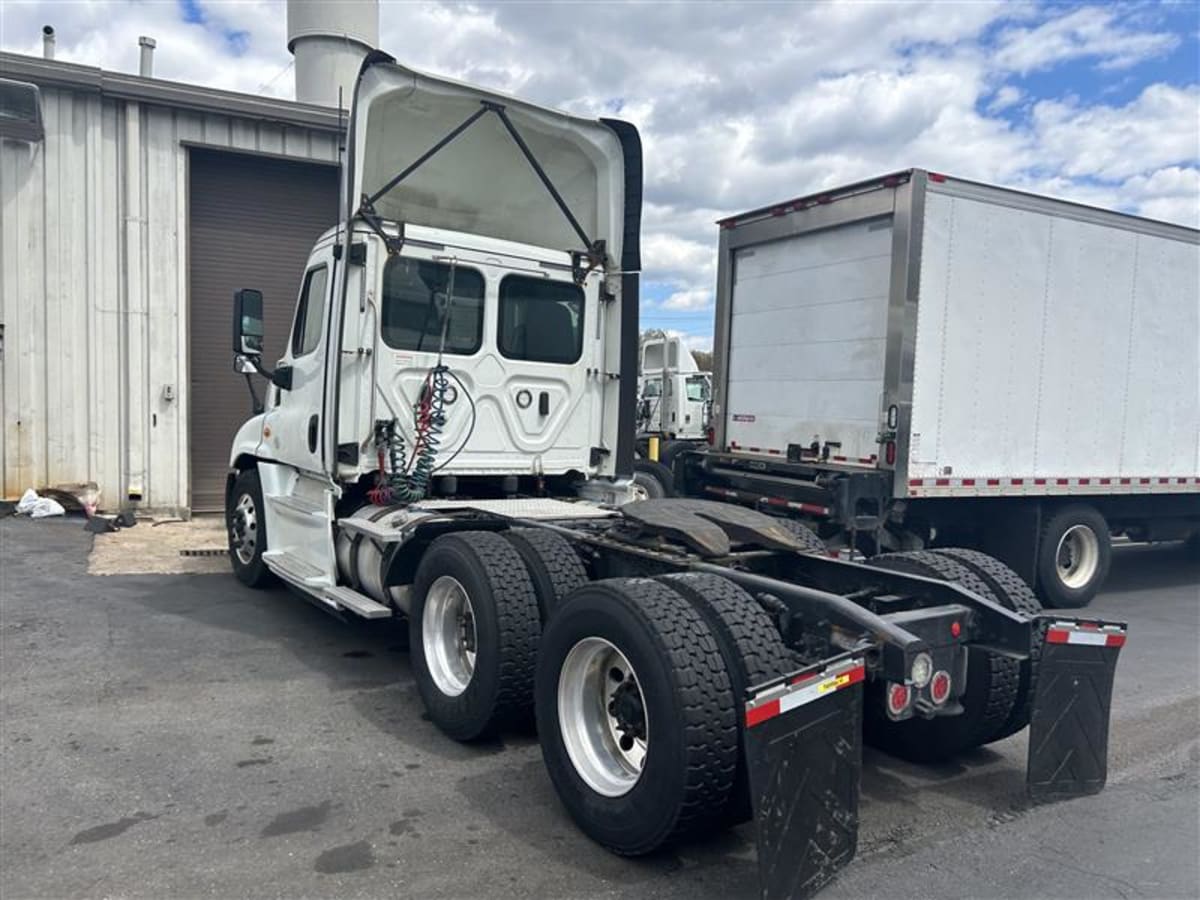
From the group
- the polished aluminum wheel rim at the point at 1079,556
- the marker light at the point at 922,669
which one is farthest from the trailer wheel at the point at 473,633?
the polished aluminum wheel rim at the point at 1079,556

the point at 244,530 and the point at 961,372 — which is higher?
the point at 961,372

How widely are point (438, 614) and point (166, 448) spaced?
8510mm

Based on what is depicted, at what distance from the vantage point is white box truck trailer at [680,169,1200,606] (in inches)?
317

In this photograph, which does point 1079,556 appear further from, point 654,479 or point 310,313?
point 310,313

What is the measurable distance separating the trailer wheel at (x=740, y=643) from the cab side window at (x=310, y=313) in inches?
156

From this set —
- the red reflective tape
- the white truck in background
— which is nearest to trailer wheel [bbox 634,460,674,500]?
the white truck in background

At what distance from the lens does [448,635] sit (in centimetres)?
509

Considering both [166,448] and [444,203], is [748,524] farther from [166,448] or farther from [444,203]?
[166,448]

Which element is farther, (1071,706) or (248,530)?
(248,530)

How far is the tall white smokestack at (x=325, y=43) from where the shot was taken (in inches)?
603

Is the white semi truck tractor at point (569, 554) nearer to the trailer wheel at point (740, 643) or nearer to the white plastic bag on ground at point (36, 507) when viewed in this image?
the trailer wheel at point (740, 643)

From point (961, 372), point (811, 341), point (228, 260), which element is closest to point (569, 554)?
point (961, 372)

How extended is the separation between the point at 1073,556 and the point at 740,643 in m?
7.43

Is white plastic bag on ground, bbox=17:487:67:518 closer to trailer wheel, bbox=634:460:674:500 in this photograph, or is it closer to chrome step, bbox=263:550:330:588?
chrome step, bbox=263:550:330:588
